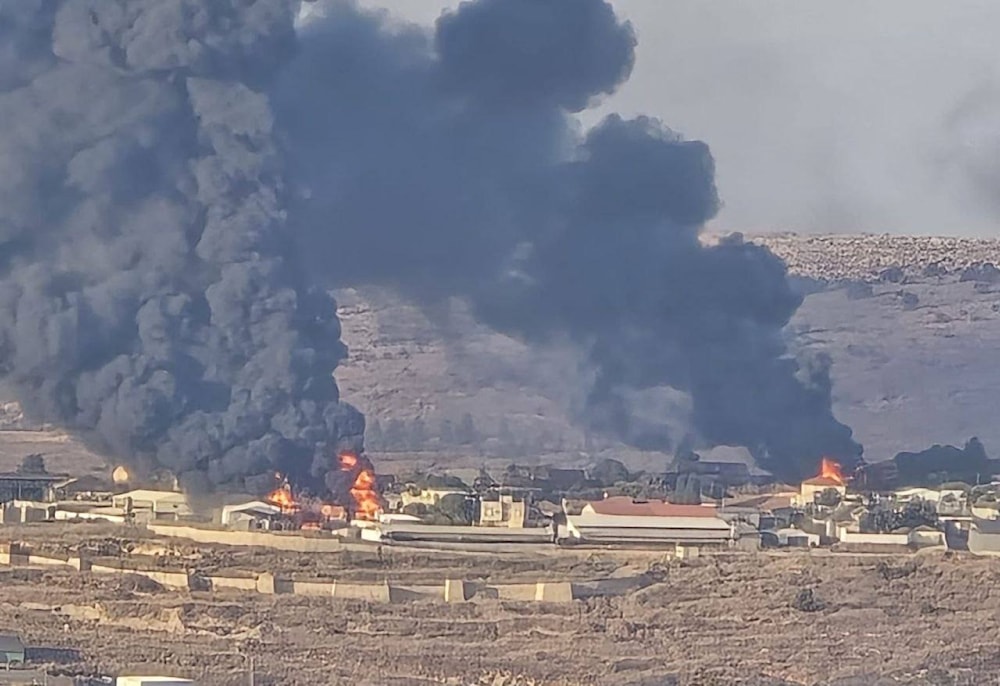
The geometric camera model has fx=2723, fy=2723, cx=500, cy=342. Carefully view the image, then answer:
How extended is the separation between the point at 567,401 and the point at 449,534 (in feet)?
43.0

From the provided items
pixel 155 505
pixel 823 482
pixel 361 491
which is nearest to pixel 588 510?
pixel 361 491

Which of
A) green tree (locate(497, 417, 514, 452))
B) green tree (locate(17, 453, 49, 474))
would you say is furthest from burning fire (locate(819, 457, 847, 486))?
green tree (locate(17, 453, 49, 474))

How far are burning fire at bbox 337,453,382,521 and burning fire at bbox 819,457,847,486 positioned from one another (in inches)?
336

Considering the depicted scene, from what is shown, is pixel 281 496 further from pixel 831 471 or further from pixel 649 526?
pixel 831 471

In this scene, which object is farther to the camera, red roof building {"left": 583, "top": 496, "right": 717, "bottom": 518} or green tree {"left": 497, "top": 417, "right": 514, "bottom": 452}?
green tree {"left": 497, "top": 417, "right": 514, "bottom": 452}

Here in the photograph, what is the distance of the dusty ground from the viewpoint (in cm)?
2381

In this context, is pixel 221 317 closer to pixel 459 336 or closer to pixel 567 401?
pixel 567 401

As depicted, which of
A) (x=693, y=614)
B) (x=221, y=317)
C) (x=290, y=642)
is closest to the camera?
(x=290, y=642)

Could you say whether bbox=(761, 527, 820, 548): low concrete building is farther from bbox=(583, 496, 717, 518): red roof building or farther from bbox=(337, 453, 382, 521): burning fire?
bbox=(337, 453, 382, 521): burning fire

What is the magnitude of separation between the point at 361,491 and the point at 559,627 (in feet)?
36.6

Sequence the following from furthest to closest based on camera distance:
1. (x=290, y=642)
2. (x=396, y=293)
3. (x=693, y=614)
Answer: (x=396, y=293)
(x=693, y=614)
(x=290, y=642)

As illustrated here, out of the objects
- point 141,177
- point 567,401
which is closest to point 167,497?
point 141,177

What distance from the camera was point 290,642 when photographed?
83.5 ft

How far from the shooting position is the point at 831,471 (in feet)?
143
